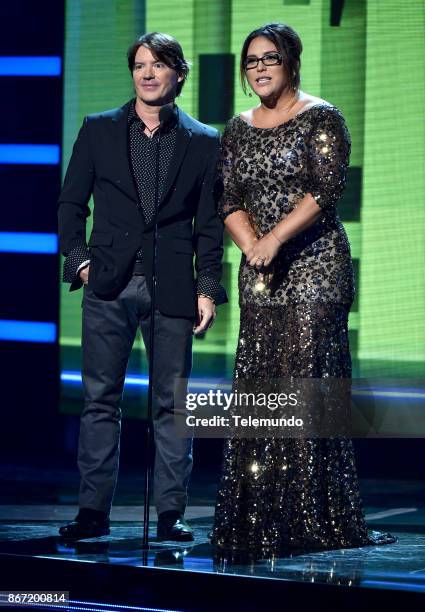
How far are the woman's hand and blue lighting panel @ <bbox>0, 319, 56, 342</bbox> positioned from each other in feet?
9.16

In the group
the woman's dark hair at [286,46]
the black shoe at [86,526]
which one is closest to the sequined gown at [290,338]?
the woman's dark hair at [286,46]

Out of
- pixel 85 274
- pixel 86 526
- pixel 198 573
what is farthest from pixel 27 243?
pixel 198 573

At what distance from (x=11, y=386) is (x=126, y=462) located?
738 mm

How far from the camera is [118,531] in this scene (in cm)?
423

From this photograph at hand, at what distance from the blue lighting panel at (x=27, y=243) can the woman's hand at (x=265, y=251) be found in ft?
9.14

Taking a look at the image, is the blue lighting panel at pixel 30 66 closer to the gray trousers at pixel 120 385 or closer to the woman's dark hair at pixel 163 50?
the woman's dark hair at pixel 163 50

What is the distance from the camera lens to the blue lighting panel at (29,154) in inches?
256

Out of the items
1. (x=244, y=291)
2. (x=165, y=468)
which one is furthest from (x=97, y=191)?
(x=165, y=468)

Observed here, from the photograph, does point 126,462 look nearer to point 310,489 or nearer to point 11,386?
point 11,386
